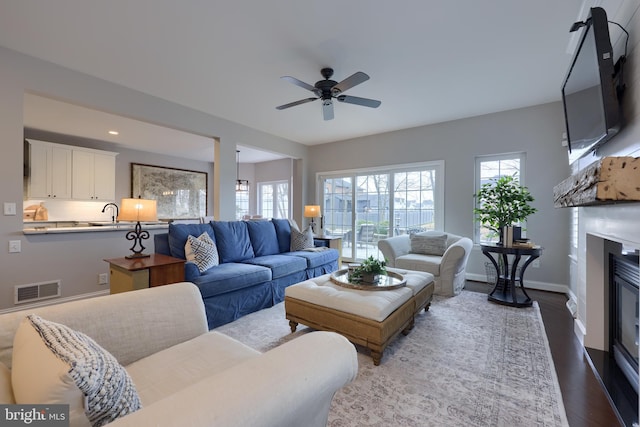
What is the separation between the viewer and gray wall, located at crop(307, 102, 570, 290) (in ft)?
12.4

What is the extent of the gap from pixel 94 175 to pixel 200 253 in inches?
181

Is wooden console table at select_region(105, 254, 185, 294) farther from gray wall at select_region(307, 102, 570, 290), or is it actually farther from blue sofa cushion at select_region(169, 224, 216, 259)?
gray wall at select_region(307, 102, 570, 290)

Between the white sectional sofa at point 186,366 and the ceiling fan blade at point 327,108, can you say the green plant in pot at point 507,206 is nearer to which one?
the ceiling fan blade at point 327,108

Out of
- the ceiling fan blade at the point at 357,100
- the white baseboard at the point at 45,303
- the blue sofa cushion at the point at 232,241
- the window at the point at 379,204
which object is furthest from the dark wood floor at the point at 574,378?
the white baseboard at the point at 45,303

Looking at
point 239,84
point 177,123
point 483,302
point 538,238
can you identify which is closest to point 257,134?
point 177,123

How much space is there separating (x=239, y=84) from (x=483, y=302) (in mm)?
3960

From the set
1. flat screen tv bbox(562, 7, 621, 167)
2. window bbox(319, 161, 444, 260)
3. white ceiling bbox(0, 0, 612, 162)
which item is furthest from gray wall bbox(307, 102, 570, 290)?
flat screen tv bbox(562, 7, 621, 167)

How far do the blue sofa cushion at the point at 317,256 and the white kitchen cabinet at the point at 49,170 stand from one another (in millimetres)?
4755

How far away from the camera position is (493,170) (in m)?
4.28

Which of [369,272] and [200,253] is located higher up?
[200,253]

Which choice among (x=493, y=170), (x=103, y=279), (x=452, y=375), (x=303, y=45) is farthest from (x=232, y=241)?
(x=493, y=170)

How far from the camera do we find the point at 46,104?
152 inches

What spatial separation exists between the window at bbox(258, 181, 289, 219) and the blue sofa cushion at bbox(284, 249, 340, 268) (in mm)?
4001

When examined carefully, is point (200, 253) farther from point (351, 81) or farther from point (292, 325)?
point (351, 81)
